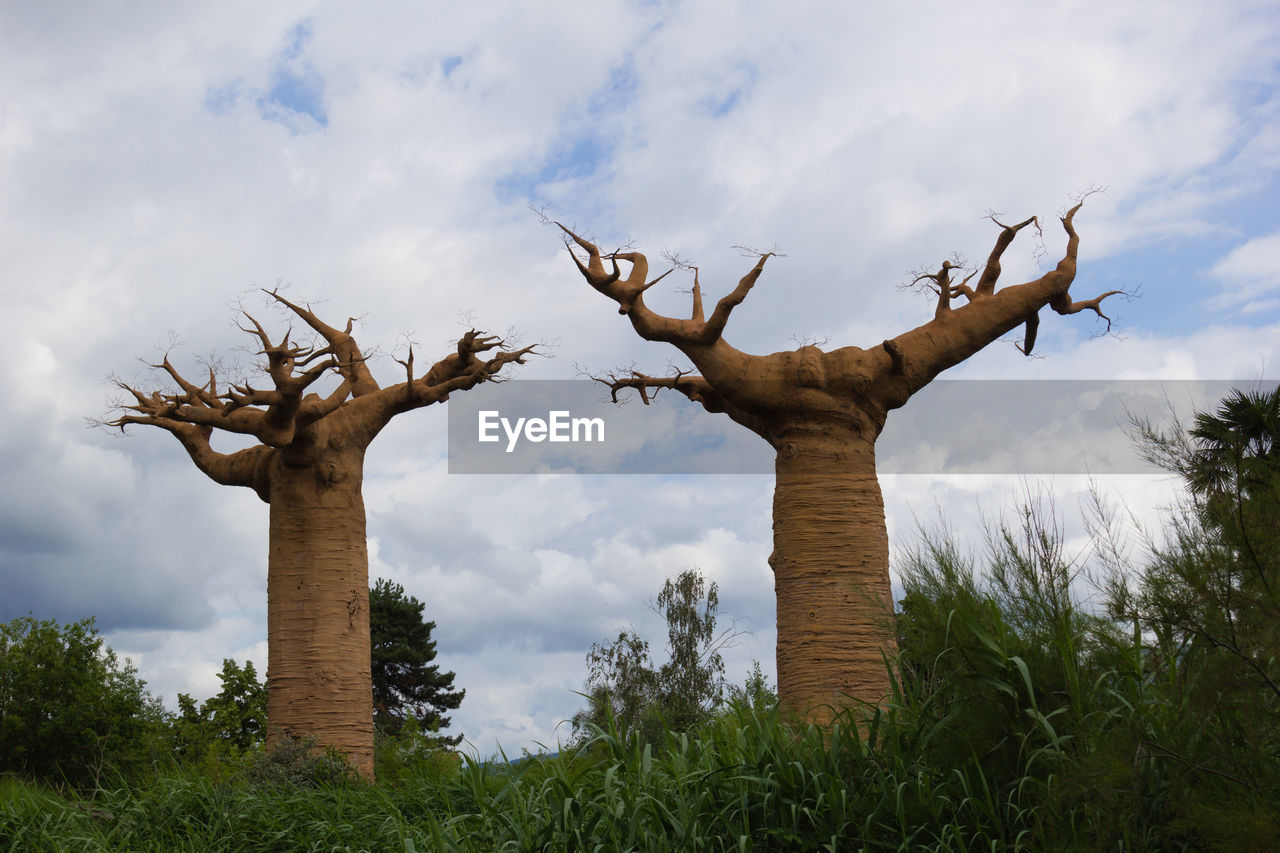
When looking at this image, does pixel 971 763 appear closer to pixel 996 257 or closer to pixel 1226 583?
pixel 1226 583

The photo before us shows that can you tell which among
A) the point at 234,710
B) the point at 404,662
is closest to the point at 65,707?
the point at 234,710

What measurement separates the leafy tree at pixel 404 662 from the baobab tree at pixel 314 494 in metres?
16.3

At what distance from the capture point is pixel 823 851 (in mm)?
5207

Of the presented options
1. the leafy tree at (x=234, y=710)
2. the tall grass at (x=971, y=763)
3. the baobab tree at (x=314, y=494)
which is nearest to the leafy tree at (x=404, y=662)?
the leafy tree at (x=234, y=710)

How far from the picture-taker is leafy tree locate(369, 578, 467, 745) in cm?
2956

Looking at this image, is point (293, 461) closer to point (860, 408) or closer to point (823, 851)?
point (860, 408)

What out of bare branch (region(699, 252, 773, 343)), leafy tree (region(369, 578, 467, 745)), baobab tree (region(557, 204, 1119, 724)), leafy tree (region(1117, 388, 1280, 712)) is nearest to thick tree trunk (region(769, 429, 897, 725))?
baobab tree (region(557, 204, 1119, 724))

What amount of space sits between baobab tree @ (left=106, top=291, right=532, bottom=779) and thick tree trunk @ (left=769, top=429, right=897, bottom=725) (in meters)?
5.03

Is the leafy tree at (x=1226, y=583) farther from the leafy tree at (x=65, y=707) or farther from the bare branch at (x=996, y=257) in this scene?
the leafy tree at (x=65, y=707)

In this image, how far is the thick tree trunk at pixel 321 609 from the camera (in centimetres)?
1217

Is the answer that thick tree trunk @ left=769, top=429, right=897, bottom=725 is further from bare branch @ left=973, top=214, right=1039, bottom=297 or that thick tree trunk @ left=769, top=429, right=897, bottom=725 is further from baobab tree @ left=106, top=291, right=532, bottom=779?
baobab tree @ left=106, top=291, right=532, bottom=779

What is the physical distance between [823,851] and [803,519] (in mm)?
5246

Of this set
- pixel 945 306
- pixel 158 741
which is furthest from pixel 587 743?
pixel 158 741

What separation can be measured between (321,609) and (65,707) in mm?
11062
